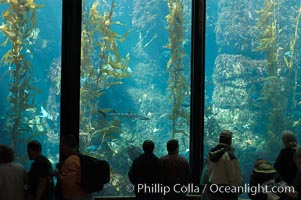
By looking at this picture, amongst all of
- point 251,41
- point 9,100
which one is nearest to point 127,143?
point 9,100

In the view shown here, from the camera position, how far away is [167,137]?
7.19 metres

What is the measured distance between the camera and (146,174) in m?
5.07

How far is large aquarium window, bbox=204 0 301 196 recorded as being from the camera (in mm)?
7285

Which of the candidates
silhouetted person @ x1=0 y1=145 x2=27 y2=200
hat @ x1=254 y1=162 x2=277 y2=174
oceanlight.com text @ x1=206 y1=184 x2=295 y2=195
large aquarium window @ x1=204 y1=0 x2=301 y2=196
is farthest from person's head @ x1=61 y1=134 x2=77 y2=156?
large aquarium window @ x1=204 y1=0 x2=301 y2=196

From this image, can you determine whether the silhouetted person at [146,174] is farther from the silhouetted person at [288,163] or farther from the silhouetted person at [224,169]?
the silhouetted person at [288,163]

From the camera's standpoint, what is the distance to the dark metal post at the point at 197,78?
705 centimetres

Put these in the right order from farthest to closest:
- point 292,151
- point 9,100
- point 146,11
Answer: point 146,11
point 9,100
point 292,151

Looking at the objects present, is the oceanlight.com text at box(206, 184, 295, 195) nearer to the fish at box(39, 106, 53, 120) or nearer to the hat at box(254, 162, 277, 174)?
the hat at box(254, 162, 277, 174)

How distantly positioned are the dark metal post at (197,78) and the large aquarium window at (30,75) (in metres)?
1.91

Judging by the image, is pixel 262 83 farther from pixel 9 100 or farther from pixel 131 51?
pixel 9 100

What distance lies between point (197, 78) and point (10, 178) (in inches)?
136

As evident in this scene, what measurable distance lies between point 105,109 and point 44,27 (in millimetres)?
1422

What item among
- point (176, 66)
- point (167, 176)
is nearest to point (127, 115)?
point (176, 66)

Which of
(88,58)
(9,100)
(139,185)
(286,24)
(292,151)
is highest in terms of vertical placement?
(286,24)
